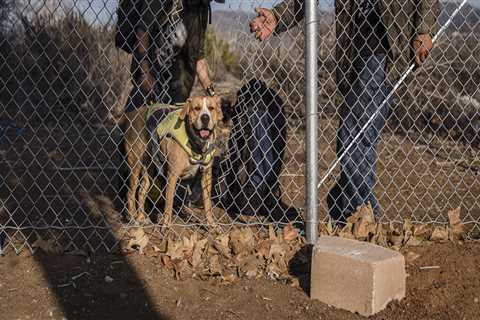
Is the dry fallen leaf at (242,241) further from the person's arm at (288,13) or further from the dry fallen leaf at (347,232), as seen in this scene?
the person's arm at (288,13)

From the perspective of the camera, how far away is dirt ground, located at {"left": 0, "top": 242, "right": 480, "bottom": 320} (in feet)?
9.30

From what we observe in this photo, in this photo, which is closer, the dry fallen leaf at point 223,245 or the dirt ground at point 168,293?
the dirt ground at point 168,293

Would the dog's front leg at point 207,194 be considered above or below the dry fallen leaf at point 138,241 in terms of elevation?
above

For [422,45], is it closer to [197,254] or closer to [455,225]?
[455,225]

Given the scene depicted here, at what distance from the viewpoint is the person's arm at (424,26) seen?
3.55m

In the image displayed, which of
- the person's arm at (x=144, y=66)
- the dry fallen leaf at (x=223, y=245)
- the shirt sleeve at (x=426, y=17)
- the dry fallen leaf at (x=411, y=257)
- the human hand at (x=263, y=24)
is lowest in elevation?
the dry fallen leaf at (x=223, y=245)

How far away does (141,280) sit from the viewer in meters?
3.13

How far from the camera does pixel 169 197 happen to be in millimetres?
4020

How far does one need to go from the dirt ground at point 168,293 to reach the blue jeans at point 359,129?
1.93ft

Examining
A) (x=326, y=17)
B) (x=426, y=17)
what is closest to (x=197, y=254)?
→ (x=426, y=17)

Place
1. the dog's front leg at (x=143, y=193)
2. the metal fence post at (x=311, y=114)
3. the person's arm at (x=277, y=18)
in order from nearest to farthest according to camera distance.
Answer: the metal fence post at (x=311, y=114) < the person's arm at (x=277, y=18) < the dog's front leg at (x=143, y=193)

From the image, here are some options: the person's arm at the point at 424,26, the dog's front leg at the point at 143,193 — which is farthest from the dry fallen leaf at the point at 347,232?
the dog's front leg at the point at 143,193

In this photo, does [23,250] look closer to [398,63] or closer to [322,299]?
[322,299]

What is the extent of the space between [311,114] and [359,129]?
0.69 metres
